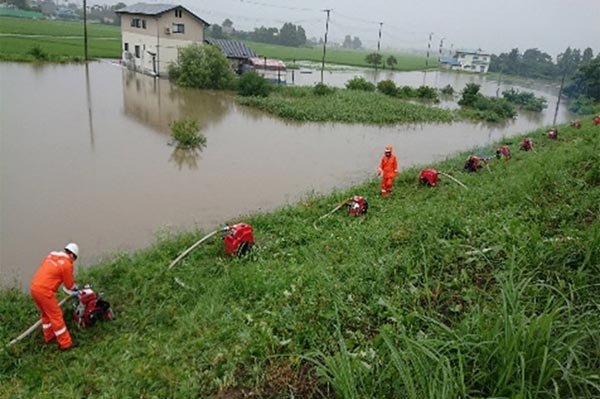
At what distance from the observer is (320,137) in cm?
1717

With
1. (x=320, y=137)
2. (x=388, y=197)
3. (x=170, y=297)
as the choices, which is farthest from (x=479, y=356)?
(x=320, y=137)

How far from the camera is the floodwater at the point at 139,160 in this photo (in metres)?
Result: 7.99

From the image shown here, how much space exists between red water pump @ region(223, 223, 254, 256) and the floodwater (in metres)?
1.98

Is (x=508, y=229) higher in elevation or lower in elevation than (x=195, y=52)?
lower

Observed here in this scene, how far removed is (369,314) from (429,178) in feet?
22.2

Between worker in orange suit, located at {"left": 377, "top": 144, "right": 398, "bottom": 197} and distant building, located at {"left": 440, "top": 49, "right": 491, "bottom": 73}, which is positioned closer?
worker in orange suit, located at {"left": 377, "top": 144, "right": 398, "bottom": 197}

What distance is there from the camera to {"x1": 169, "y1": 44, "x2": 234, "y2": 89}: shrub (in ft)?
82.5

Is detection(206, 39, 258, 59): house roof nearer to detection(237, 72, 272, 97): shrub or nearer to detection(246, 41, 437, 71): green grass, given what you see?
detection(237, 72, 272, 97): shrub

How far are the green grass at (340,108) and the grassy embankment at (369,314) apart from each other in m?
14.4

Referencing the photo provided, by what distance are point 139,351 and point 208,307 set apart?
2.93 feet

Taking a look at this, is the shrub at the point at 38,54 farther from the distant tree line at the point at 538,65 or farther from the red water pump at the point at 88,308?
the distant tree line at the point at 538,65

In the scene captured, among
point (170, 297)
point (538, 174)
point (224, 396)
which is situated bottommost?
point (170, 297)

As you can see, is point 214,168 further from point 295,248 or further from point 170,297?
point 170,297

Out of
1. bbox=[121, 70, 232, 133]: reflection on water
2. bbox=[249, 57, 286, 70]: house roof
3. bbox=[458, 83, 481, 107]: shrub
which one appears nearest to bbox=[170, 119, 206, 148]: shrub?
bbox=[121, 70, 232, 133]: reflection on water
